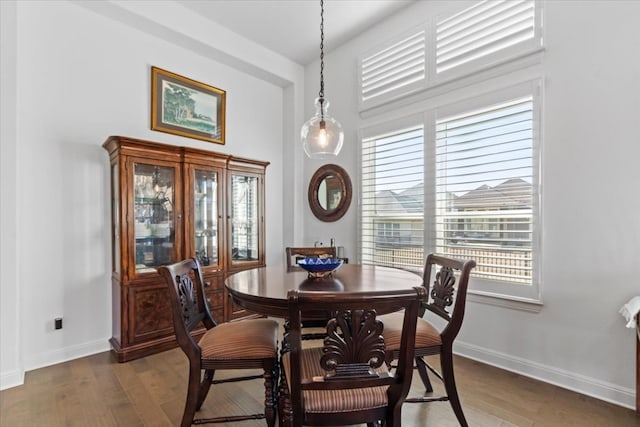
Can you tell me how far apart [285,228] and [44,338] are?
8.96 ft

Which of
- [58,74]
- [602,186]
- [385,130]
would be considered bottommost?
[602,186]

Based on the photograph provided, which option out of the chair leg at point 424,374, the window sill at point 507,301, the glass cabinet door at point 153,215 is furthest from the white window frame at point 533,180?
the glass cabinet door at point 153,215

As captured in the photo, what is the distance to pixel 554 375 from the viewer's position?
7.50 feet

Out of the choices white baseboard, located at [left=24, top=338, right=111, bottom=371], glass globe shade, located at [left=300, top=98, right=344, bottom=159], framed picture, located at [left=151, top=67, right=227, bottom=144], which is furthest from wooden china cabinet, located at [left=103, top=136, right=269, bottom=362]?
glass globe shade, located at [left=300, top=98, right=344, bottom=159]

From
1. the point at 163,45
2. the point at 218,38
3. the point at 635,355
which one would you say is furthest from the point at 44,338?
the point at 635,355

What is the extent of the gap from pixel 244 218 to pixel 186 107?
4.66 ft

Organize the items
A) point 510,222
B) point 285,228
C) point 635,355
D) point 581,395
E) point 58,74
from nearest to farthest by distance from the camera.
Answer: point 635,355, point 581,395, point 510,222, point 58,74, point 285,228

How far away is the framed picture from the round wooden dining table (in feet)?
6.99

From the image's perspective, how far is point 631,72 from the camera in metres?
2.01

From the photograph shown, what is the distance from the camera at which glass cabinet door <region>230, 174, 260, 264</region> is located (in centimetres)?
364

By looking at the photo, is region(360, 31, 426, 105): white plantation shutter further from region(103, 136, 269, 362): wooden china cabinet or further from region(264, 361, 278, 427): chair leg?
region(264, 361, 278, 427): chair leg

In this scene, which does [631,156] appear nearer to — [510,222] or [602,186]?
[602,186]

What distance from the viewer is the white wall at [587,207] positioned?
202 centimetres

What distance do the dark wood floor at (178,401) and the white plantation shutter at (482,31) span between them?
103 inches
